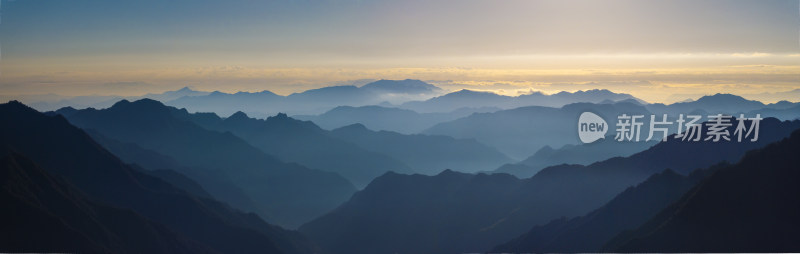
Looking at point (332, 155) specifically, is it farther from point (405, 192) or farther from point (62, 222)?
point (62, 222)

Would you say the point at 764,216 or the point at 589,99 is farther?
the point at 589,99

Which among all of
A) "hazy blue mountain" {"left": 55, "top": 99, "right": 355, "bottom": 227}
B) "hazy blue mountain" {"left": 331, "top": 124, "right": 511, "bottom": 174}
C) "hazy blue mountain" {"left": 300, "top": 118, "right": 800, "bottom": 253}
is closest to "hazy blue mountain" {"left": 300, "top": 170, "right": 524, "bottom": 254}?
"hazy blue mountain" {"left": 300, "top": 118, "right": 800, "bottom": 253}

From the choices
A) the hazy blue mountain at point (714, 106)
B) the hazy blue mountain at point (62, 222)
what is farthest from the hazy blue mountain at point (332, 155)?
the hazy blue mountain at point (62, 222)

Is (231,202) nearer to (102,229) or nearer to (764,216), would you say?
(102,229)

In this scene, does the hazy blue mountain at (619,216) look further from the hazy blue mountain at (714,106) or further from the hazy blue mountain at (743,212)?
the hazy blue mountain at (714,106)

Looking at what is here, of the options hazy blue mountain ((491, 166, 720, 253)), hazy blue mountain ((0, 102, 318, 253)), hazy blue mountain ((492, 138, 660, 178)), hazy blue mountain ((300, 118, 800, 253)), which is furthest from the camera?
hazy blue mountain ((492, 138, 660, 178))

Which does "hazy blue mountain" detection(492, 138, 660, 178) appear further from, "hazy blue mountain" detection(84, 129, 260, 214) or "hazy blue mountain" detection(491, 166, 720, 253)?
"hazy blue mountain" detection(491, 166, 720, 253)

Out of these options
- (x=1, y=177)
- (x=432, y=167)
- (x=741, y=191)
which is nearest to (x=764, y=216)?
(x=741, y=191)
